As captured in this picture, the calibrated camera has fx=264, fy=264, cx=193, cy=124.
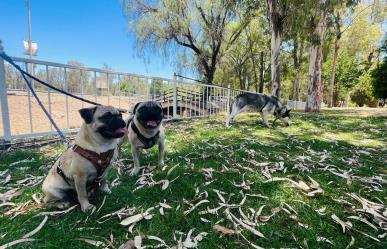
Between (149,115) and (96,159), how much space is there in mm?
1241

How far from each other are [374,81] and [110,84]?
1147cm

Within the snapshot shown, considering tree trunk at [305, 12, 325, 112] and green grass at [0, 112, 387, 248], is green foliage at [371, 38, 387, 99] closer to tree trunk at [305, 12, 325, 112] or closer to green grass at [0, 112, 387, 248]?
tree trunk at [305, 12, 325, 112]

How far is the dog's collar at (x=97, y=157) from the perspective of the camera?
242 centimetres

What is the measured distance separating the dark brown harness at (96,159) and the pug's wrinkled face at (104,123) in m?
0.18

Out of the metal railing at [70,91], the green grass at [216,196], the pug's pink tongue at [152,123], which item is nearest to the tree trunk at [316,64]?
the metal railing at [70,91]

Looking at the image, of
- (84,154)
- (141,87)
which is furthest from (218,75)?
(84,154)

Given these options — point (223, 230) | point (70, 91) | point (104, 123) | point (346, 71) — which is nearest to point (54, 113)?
point (70, 91)

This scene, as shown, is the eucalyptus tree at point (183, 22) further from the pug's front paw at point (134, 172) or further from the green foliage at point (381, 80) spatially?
the pug's front paw at point (134, 172)

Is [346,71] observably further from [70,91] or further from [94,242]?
[94,242]

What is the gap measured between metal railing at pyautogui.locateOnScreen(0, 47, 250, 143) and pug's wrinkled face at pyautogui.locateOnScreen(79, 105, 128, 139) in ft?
11.7

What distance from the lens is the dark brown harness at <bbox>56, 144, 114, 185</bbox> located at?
243 centimetres

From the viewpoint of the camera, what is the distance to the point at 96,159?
245cm

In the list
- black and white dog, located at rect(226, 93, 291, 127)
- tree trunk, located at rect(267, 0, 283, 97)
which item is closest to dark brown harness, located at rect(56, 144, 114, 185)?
black and white dog, located at rect(226, 93, 291, 127)

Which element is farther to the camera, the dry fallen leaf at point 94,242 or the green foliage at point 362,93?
the green foliage at point 362,93
